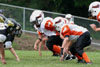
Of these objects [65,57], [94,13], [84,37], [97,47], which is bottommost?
[97,47]

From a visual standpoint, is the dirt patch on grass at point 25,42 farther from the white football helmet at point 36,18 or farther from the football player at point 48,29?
the white football helmet at point 36,18

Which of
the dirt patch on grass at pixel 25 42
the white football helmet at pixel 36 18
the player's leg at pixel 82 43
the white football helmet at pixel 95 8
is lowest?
the dirt patch on grass at pixel 25 42

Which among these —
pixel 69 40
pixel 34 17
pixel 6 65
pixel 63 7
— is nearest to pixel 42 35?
pixel 34 17

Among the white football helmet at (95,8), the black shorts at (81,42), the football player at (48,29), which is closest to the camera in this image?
the white football helmet at (95,8)

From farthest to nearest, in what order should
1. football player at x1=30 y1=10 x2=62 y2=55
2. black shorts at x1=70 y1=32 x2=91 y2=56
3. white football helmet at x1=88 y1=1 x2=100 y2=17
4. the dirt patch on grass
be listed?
the dirt patch on grass
football player at x1=30 y1=10 x2=62 y2=55
black shorts at x1=70 y1=32 x2=91 y2=56
white football helmet at x1=88 y1=1 x2=100 y2=17

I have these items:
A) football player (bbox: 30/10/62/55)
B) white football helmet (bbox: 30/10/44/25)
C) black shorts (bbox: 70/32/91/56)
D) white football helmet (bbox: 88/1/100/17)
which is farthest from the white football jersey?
white football helmet (bbox: 88/1/100/17)

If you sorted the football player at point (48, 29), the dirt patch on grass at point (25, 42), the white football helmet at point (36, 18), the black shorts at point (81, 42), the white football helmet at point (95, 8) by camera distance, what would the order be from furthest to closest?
the dirt patch on grass at point (25, 42)
the football player at point (48, 29)
the white football helmet at point (36, 18)
the black shorts at point (81, 42)
the white football helmet at point (95, 8)

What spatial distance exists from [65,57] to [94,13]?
217 centimetres

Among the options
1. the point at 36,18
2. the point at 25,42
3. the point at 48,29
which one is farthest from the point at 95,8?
the point at 25,42

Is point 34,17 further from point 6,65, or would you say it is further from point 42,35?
point 6,65

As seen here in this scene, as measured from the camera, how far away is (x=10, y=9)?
22734 mm

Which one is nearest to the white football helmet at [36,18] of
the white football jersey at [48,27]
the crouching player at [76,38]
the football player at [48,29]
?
the football player at [48,29]

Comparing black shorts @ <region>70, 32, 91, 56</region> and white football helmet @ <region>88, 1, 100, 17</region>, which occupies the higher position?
white football helmet @ <region>88, 1, 100, 17</region>

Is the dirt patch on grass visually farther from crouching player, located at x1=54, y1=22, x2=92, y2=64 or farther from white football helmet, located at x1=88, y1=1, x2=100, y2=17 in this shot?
white football helmet, located at x1=88, y1=1, x2=100, y2=17
